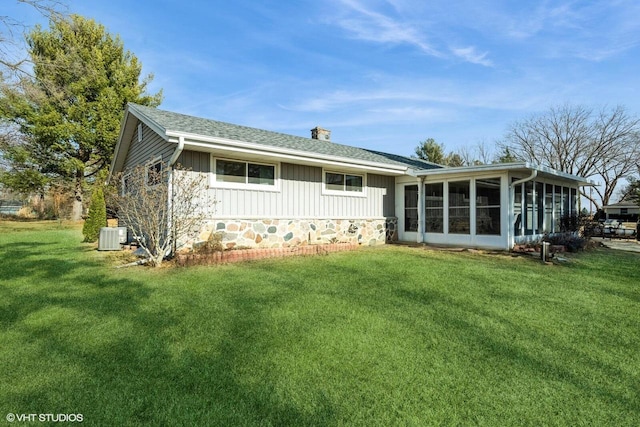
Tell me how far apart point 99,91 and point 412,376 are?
24131mm

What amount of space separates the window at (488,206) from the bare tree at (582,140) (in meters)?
20.0

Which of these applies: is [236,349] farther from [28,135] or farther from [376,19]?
[28,135]

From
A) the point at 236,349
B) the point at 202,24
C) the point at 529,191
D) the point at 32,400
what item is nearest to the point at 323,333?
the point at 236,349

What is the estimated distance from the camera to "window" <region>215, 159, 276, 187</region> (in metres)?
8.02

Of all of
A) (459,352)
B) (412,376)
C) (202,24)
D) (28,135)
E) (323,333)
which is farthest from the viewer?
(28,135)

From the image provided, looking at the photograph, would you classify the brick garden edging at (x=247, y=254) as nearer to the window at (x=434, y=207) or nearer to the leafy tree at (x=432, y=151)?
the window at (x=434, y=207)

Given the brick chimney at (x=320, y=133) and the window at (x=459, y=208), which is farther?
the brick chimney at (x=320, y=133)

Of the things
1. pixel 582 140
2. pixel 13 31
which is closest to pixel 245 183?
pixel 13 31

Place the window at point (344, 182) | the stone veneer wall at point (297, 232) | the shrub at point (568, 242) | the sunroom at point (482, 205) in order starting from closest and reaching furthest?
1. the stone veneer wall at point (297, 232)
2. the sunroom at point (482, 205)
3. the shrub at point (568, 242)
4. the window at point (344, 182)

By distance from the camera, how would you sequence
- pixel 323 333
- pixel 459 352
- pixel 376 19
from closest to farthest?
pixel 459 352 < pixel 323 333 < pixel 376 19

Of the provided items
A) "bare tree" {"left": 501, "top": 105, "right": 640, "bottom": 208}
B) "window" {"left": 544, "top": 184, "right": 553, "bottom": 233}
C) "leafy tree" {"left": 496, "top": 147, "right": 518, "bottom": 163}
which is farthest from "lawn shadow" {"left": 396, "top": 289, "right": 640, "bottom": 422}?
"leafy tree" {"left": 496, "top": 147, "right": 518, "bottom": 163}

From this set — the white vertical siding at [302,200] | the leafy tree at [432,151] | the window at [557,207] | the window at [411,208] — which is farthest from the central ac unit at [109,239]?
the leafy tree at [432,151]

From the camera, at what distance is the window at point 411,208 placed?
1120 cm

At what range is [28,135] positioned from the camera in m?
19.2
